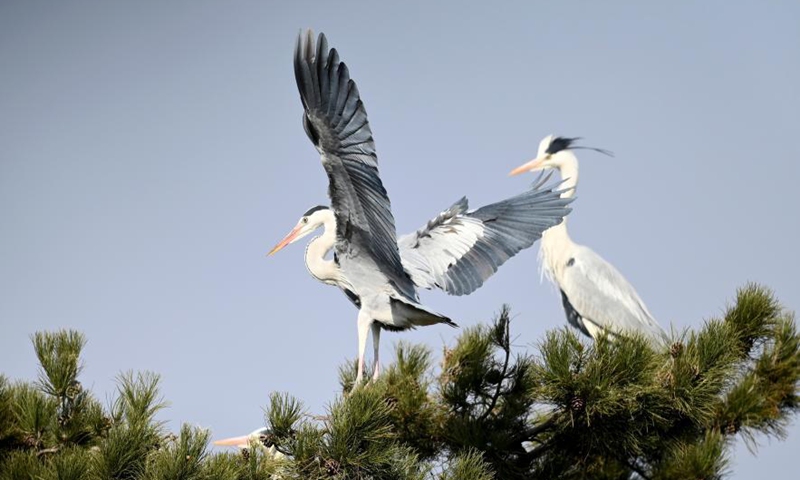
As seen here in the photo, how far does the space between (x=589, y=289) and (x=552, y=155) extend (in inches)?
58.3

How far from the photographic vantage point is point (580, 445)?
14.6 feet

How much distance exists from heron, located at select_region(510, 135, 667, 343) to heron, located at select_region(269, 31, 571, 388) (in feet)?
6.48

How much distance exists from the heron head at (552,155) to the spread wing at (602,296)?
1005mm

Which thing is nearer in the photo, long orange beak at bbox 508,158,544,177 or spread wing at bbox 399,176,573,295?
spread wing at bbox 399,176,573,295

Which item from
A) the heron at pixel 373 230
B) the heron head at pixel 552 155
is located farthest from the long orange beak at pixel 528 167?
the heron at pixel 373 230

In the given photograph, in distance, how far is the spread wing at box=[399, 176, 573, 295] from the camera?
5137 mm

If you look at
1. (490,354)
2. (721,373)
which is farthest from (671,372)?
(490,354)

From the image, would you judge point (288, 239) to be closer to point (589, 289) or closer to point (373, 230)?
point (373, 230)

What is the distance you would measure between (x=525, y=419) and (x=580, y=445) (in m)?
0.26

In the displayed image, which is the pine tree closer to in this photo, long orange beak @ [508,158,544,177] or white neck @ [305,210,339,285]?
white neck @ [305,210,339,285]

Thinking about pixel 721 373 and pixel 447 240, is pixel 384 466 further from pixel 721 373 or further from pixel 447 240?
pixel 447 240

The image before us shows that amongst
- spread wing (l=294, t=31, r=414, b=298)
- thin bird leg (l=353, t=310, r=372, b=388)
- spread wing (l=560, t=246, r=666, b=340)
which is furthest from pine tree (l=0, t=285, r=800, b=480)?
spread wing (l=560, t=246, r=666, b=340)

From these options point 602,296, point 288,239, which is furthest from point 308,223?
point 602,296

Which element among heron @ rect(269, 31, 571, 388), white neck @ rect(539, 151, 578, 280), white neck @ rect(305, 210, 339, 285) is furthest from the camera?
white neck @ rect(539, 151, 578, 280)
